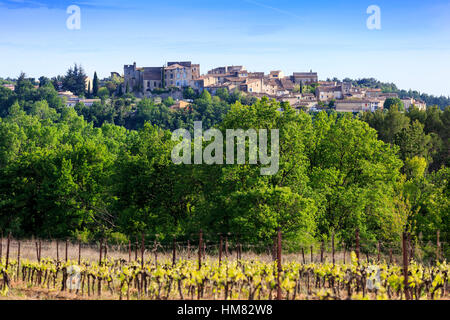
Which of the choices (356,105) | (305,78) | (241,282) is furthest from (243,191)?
(305,78)

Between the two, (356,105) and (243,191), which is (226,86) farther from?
(243,191)

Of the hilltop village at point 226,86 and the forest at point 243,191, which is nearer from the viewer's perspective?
the forest at point 243,191

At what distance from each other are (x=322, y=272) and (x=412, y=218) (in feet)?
54.9

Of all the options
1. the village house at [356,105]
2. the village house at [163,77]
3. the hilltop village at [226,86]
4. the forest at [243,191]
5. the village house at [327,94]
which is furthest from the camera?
the village house at [163,77]

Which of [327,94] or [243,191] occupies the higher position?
[327,94]

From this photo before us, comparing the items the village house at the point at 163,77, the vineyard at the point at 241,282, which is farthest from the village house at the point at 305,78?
the vineyard at the point at 241,282

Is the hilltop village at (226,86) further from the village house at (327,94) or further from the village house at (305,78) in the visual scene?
the village house at (305,78)

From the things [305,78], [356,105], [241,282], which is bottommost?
[241,282]

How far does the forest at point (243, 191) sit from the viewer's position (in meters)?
21.3

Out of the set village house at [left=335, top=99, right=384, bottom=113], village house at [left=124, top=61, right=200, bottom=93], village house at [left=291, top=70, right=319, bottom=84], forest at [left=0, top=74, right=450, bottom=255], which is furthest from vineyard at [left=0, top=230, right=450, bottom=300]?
village house at [left=291, top=70, right=319, bottom=84]

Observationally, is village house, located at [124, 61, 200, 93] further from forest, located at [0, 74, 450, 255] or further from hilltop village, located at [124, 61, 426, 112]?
forest, located at [0, 74, 450, 255]

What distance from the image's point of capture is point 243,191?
2152 centimetres

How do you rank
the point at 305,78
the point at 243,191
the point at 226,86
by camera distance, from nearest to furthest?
the point at 243,191 → the point at 226,86 → the point at 305,78

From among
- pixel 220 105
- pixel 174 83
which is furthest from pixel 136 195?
pixel 174 83
